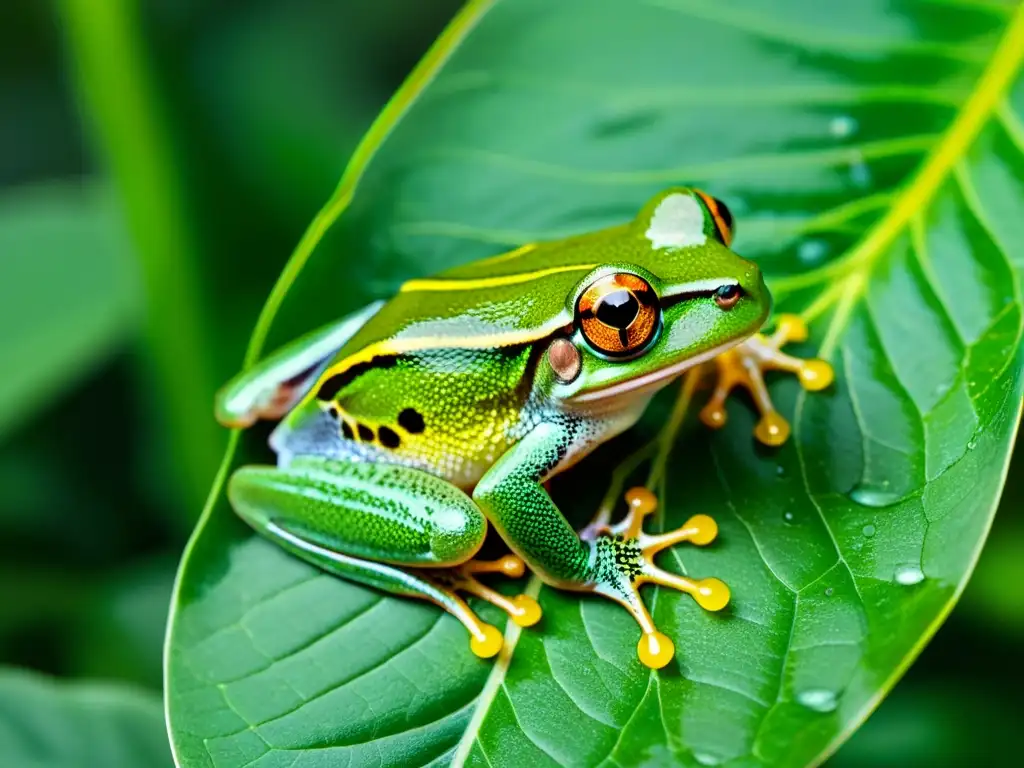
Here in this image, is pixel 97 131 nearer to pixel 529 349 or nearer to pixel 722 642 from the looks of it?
pixel 529 349

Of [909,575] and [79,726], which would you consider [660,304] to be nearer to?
[909,575]

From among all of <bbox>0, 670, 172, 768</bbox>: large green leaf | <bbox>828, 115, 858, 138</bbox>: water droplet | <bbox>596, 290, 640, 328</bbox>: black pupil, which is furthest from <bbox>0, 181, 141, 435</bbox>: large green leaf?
<bbox>828, 115, 858, 138</bbox>: water droplet

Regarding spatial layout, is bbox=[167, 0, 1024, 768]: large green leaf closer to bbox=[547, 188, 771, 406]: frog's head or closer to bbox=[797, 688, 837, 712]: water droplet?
bbox=[797, 688, 837, 712]: water droplet

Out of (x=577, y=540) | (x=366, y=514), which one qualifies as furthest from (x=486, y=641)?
(x=366, y=514)

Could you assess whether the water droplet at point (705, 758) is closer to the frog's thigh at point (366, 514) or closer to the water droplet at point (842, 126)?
the frog's thigh at point (366, 514)

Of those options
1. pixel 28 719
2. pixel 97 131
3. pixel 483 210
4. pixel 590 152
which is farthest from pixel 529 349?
pixel 97 131
